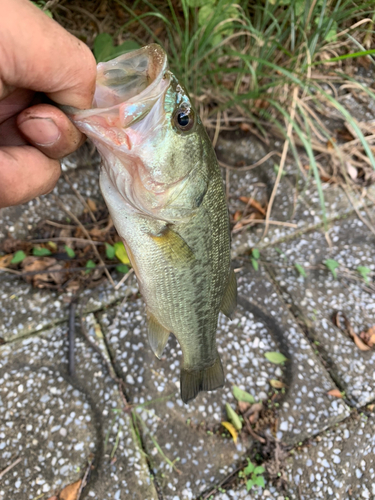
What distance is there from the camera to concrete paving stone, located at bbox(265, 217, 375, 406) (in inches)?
82.9

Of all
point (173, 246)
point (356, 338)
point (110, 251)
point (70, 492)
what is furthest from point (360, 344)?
point (70, 492)

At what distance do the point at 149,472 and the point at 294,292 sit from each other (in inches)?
56.0

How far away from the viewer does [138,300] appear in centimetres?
223

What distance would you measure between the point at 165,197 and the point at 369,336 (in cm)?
181

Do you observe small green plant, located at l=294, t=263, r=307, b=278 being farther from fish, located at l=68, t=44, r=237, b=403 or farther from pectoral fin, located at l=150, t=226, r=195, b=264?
pectoral fin, located at l=150, t=226, r=195, b=264

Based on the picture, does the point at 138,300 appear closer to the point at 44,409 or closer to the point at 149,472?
the point at 44,409

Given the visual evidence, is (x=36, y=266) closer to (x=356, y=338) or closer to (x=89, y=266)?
(x=89, y=266)

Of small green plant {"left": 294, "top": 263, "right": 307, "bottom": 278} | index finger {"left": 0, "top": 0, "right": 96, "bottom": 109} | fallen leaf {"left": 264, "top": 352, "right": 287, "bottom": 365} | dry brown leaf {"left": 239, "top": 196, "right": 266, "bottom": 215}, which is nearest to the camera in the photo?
index finger {"left": 0, "top": 0, "right": 96, "bottom": 109}

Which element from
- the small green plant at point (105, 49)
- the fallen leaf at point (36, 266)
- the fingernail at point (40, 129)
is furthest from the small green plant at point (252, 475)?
the small green plant at point (105, 49)

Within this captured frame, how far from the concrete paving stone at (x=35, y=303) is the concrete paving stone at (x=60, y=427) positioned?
3.3 inches

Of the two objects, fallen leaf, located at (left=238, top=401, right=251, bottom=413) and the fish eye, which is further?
fallen leaf, located at (left=238, top=401, right=251, bottom=413)

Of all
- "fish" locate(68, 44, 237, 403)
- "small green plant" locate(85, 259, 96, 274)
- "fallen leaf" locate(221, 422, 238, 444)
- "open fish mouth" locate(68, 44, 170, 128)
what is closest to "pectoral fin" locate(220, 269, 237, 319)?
"fish" locate(68, 44, 237, 403)

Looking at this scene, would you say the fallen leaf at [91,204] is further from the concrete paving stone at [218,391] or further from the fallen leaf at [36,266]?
the concrete paving stone at [218,391]

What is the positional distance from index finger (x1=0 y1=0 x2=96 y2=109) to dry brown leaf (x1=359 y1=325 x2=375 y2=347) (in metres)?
2.18
